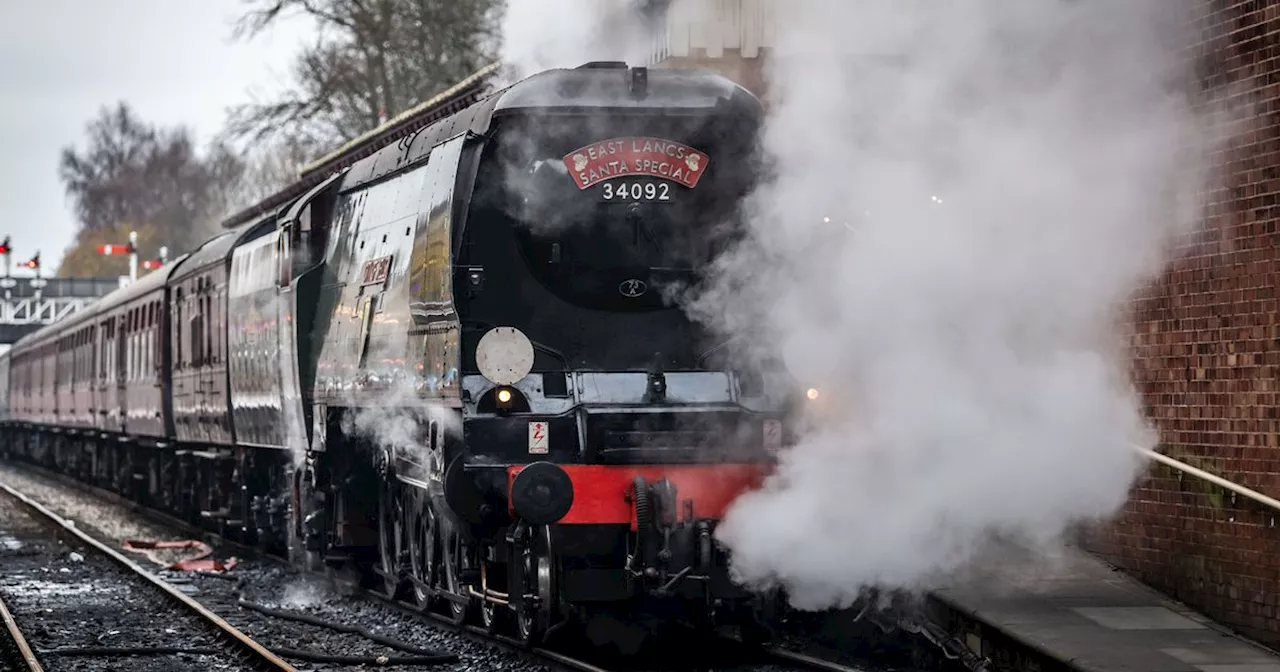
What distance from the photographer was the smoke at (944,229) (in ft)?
28.9

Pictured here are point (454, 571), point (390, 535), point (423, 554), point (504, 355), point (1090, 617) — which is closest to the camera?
point (1090, 617)

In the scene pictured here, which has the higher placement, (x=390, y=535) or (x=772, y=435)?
(x=772, y=435)

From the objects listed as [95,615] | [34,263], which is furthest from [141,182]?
[95,615]

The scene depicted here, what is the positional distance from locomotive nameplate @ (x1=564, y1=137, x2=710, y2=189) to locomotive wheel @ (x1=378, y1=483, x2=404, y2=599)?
318 cm

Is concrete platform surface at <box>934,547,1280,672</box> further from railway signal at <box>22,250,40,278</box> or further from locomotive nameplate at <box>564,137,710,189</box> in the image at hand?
railway signal at <box>22,250,40,278</box>

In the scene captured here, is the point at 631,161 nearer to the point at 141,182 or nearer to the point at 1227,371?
the point at 1227,371

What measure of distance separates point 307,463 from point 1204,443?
241 inches

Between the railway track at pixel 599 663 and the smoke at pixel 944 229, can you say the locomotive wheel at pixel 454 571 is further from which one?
the smoke at pixel 944 229

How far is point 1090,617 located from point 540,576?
2628 millimetres

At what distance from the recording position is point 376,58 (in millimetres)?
35031

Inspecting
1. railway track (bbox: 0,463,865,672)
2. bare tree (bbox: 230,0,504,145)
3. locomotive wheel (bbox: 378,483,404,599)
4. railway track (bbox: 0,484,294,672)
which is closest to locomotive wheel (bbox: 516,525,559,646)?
railway track (bbox: 0,463,865,672)

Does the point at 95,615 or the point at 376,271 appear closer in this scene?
the point at 376,271

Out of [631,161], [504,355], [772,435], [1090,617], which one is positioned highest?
[631,161]

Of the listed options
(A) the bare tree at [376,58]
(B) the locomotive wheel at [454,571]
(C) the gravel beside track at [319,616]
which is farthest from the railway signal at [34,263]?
(B) the locomotive wheel at [454,571]
